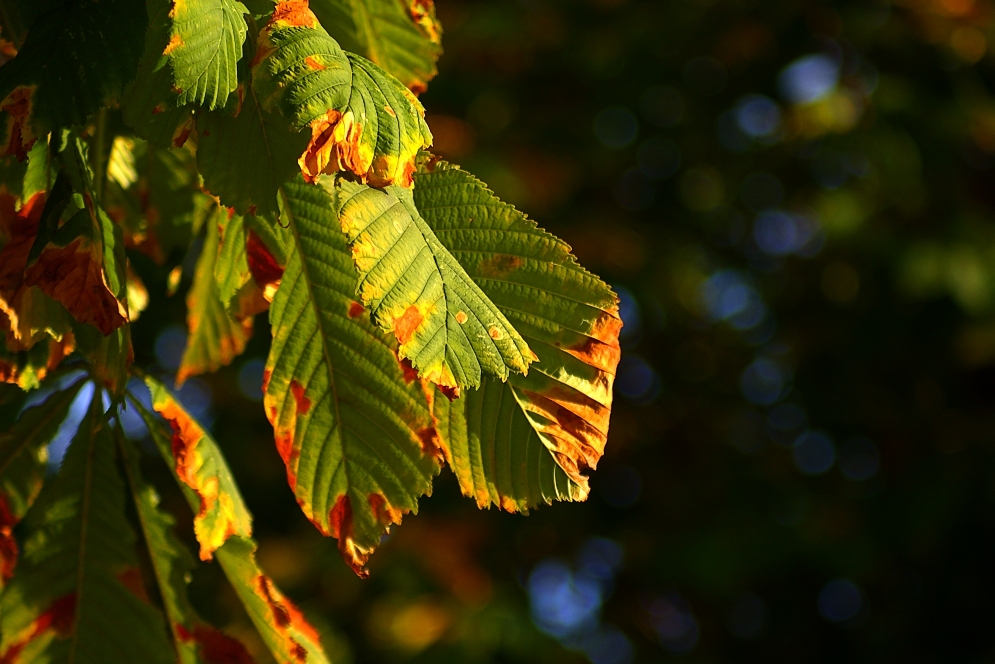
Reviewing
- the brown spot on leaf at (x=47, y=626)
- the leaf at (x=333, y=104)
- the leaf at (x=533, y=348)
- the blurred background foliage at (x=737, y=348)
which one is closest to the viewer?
the leaf at (x=333, y=104)

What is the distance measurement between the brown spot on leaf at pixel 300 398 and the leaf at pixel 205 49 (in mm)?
225

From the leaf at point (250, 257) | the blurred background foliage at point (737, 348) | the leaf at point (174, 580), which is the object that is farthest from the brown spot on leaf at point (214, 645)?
the blurred background foliage at point (737, 348)

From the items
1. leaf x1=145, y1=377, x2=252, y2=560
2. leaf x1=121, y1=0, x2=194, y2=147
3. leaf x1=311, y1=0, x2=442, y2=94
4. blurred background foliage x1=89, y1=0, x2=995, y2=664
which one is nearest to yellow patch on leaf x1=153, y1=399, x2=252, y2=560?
leaf x1=145, y1=377, x2=252, y2=560

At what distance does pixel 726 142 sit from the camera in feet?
→ 11.6

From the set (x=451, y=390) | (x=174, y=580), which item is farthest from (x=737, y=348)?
(x=451, y=390)

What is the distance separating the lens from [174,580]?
83 centimetres

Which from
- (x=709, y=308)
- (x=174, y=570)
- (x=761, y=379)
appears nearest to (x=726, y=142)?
(x=709, y=308)

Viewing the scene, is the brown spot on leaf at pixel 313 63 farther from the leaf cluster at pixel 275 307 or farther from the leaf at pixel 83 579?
the leaf at pixel 83 579

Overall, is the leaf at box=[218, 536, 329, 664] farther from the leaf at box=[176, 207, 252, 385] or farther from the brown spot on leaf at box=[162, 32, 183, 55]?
the brown spot on leaf at box=[162, 32, 183, 55]

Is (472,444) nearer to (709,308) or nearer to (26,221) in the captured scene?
(26,221)

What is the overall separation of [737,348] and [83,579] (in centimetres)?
304

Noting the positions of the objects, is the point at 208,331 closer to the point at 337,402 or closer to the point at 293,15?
the point at 337,402

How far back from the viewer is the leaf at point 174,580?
0.80 meters

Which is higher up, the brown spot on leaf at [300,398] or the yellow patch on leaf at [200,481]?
the brown spot on leaf at [300,398]
